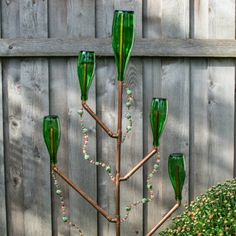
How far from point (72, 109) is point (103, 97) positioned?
0.57 ft

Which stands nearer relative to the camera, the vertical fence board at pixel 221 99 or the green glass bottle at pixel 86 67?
the green glass bottle at pixel 86 67

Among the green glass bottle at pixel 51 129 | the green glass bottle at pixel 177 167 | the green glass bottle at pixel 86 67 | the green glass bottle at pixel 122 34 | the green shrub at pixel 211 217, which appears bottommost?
the green shrub at pixel 211 217

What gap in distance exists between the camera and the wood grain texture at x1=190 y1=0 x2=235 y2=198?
3.23 m

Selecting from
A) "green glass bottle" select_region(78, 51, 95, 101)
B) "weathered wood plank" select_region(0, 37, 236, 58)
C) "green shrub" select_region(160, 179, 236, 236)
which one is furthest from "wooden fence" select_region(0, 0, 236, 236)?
"green glass bottle" select_region(78, 51, 95, 101)

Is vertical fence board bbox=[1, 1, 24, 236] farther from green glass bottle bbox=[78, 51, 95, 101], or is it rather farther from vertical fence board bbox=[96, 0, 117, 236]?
green glass bottle bbox=[78, 51, 95, 101]

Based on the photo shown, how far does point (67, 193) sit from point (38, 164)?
218 millimetres

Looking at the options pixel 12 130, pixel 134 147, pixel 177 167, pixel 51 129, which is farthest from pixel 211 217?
pixel 12 130

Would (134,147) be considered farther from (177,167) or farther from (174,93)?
(177,167)

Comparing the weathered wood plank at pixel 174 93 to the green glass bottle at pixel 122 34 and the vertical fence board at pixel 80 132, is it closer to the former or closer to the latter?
the vertical fence board at pixel 80 132

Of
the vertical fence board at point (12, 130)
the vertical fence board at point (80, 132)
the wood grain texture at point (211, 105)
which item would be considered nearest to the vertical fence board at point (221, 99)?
the wood grain texture at point (211, 105)

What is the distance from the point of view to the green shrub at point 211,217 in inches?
91.1

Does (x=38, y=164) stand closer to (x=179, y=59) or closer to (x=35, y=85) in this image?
(x=35, y=85)

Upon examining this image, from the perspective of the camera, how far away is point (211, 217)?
2.36 m

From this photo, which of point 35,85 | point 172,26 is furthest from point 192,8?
point 35,85
